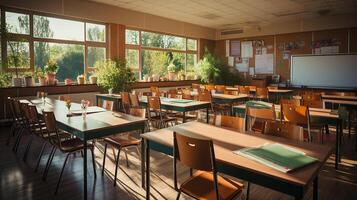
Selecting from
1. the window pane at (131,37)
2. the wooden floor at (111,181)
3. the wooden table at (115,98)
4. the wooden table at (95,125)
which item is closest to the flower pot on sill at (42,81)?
the wooden table at (115,98)

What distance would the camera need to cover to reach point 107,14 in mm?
7785

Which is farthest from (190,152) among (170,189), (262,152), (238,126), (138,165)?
(138,165)

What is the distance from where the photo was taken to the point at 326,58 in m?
9.21

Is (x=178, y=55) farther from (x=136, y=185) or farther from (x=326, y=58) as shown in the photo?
(x=136, y=185)

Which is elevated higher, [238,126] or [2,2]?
[2,2]

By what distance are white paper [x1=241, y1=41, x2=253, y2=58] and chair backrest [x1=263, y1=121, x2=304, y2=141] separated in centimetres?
920

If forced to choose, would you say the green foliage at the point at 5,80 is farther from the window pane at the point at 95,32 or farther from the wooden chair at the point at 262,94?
the wooden chair at the point at 262,94

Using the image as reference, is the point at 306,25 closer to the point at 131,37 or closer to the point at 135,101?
the point at 131,37

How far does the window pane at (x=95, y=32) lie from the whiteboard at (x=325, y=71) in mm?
6735

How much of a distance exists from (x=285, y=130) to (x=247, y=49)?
9378 millimetres

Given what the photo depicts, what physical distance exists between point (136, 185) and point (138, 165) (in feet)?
2.19

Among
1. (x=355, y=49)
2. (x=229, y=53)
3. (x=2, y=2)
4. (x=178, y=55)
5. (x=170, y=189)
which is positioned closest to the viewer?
(x=170, y=189)

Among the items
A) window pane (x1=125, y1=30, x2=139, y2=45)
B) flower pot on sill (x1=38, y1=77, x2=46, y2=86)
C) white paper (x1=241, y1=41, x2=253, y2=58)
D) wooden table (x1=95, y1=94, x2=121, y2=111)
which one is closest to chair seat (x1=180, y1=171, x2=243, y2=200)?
wooden table (x1=95, y1=94, x2=121, y2=111)

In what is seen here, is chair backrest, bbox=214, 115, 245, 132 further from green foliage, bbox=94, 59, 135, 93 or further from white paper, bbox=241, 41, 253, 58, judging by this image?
white paper, bbox=241, 41, 253, 58
